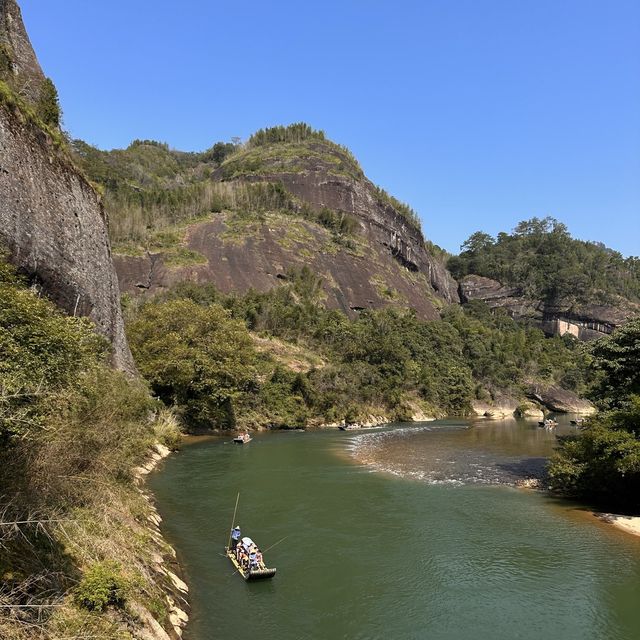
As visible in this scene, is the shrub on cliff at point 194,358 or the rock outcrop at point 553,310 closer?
the shrub on cliff at point 194,358

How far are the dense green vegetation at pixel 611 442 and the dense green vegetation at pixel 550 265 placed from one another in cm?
11325

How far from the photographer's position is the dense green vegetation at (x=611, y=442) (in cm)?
2091

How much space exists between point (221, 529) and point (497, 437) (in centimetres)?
3614

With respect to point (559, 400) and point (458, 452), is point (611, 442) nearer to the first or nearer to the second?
point (458, 452)

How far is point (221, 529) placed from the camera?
17.8 meters

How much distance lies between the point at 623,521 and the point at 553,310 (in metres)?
121

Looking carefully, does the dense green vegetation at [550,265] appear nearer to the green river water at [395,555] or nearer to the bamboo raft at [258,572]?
the green river water at [395,555]

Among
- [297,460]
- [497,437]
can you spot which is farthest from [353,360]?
[297,460]

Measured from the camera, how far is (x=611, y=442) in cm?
2098

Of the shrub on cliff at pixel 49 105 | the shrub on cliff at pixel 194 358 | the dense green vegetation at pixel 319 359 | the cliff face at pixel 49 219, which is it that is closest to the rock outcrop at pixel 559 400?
the dense green vegetation at pixel 319 359

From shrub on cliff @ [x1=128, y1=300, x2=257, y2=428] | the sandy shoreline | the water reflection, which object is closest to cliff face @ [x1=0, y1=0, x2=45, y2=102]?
shrub on cliff @ [x1=128, y1=300, x2=257, y2=428]

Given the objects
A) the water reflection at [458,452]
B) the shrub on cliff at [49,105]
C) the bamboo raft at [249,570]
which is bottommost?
the water reflection at [458,452]

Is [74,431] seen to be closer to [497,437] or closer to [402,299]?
[497,437]

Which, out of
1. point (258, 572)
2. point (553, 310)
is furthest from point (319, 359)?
point (553, 310)
